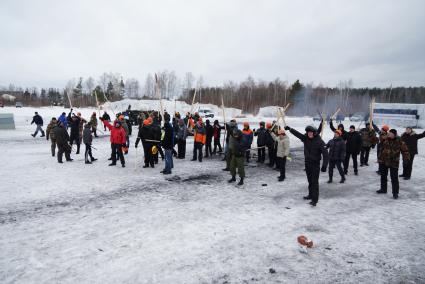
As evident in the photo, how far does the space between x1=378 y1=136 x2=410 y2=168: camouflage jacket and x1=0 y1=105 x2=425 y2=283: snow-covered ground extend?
1017mm

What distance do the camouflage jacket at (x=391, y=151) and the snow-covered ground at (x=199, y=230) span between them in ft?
3.34

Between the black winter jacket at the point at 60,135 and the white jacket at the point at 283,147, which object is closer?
the white jacket at the point at 283,147

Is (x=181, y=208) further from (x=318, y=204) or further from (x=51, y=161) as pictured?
(x=51, y=161)

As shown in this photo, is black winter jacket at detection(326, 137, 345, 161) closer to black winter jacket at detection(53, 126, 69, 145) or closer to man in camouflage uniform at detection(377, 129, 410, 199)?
man in camouflage uniform at detection(377, 129, 410, 199)

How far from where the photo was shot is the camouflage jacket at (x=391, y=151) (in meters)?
6.91

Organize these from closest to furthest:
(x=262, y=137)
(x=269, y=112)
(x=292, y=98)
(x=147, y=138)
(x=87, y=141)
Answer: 1. (x=147, y=138)
2. (x=87, y=141)
3. (x=262, y=137)
4. (x=269, y=112)
5. (x=292, y=98)

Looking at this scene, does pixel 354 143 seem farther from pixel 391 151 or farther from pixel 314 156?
pixel 314 156

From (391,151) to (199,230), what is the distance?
217 inches

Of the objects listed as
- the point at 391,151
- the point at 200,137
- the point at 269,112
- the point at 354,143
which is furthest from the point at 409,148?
the point at 269,112

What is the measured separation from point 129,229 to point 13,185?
4.76 meters

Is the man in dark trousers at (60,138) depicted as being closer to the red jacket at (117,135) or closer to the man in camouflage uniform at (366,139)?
the red jacket at (117,135)

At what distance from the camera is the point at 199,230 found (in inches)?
198

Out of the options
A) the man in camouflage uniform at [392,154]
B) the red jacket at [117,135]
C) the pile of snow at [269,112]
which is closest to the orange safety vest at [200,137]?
the red jacket at [117,135]

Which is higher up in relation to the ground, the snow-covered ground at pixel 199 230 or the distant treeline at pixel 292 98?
the distant treeline at pixel 292 98
